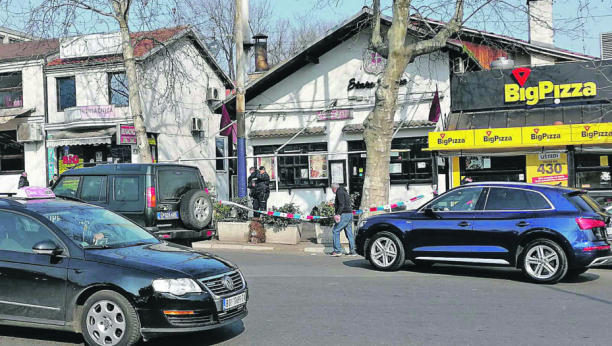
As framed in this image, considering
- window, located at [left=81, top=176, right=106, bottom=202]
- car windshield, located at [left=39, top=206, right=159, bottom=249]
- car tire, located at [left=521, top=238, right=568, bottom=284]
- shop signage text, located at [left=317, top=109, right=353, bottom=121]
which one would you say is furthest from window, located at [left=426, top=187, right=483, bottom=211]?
shop signage text, located at [left=317, top=109, right=353, bottom=121]

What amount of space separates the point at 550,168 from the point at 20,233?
1618cm

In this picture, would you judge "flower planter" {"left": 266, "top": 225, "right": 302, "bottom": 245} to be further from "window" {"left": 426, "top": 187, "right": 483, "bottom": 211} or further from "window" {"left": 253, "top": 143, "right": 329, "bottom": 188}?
"window" {"left": 426, "top": 187, "right": 483, "bottom": 211}

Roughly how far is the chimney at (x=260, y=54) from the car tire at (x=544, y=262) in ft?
57.3

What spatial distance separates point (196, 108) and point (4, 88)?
8752 millimetres

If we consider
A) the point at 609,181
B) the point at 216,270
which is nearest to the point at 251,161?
the point at 609,181

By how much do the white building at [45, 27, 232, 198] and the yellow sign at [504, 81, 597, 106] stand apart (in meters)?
12.9

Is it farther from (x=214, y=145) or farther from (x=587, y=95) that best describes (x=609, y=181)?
(x=214, y=145)

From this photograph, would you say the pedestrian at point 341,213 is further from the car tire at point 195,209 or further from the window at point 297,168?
the window at point 297,168

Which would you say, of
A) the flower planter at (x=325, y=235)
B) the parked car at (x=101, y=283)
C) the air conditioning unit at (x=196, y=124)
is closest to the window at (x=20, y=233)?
the parked car at (x=101, y=283)

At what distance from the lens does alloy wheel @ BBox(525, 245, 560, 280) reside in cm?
1002

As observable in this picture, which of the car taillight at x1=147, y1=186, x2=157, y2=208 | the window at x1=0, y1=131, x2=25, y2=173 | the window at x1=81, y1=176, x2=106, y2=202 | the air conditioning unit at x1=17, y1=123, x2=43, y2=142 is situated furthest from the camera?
the window at x1=0, y1=131, x2=25, y2=173

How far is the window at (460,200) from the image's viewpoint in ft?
35.5

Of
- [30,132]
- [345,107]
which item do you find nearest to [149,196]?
[345,107]

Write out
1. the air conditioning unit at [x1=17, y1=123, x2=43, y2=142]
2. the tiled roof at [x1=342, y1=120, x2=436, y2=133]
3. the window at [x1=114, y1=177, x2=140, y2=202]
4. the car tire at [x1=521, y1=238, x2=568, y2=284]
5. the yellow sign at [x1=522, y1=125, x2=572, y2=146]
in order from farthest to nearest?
the air conditioning unit at [x1=17, y1=123, x2=43, y2=142]
the tiled roof at [x1=342, y1=120, x2=436, y2=133]
the yellow sign at [x1=522, y1=125, x2=572, y2=146]
the window at [x1=114, y1=177, x2=140, y2=202]
the car tire at [x1=521, y1=238, x2=568, y2=284]
